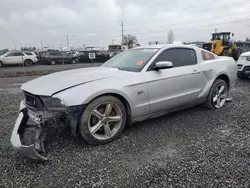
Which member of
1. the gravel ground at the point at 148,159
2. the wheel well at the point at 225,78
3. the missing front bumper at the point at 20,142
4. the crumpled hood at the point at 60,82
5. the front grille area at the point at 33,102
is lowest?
the gravel ground at the point at 148,159

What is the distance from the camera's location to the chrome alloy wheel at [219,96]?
4.42m

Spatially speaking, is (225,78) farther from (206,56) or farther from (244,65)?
(244,65)

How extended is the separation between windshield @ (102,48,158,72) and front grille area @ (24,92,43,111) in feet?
4.88

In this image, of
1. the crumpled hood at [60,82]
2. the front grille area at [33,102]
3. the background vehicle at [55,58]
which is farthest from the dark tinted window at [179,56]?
the background vehicle at [55,58]

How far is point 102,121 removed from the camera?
2924 mm

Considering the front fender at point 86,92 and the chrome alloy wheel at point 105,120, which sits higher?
the front fender at point 86,92

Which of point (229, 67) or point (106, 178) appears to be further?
point (229, 67)

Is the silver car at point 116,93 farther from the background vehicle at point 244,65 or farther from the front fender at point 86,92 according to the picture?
the background vehicle at point 244,65

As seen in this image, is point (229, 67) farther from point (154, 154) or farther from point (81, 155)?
point (81, 155)

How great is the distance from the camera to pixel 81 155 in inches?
106

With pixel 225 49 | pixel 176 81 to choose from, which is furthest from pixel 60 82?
pixel 225 49

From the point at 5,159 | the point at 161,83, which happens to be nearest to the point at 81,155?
the point at 5,159

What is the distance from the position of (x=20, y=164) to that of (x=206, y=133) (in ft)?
9.31

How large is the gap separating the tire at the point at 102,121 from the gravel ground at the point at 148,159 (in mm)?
136
